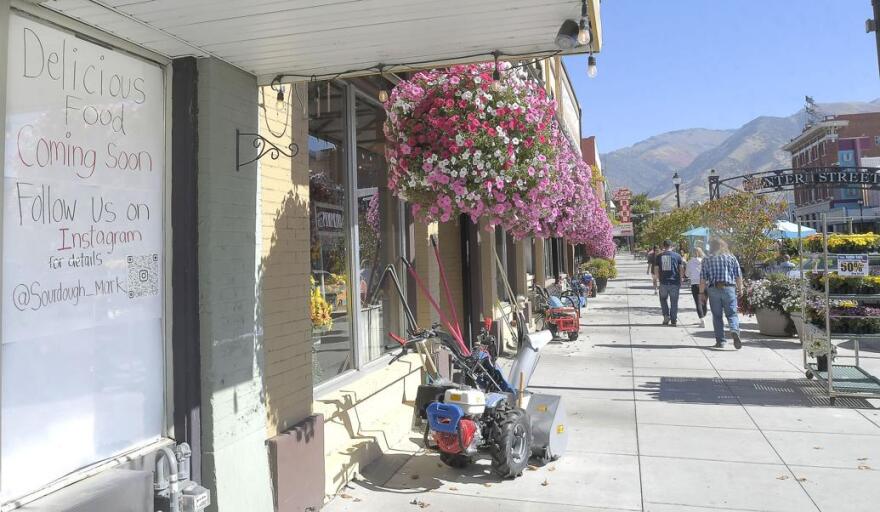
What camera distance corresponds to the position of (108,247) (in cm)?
297

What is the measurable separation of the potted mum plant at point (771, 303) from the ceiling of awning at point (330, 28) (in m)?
9.44

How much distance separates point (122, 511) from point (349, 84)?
4.14 metres

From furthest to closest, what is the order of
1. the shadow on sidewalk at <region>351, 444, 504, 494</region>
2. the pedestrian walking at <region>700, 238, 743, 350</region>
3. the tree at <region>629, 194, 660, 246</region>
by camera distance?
1. the tree at <region>629, 194, 660, 246</region>
2. the pedestrian walking at <region>700, 238, 743, 350</region>
3. the shadow on sidewalk at <region>351, 444, 504, 494</region>

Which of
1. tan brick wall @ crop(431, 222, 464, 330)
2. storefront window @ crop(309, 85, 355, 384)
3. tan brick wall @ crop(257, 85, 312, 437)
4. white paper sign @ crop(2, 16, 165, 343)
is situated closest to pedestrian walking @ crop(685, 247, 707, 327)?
tan brick wall @ crop(431, 222, 464, 330)

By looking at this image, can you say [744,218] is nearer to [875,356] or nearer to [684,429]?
[875,356]

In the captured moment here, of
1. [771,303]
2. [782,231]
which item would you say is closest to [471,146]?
[771,303]

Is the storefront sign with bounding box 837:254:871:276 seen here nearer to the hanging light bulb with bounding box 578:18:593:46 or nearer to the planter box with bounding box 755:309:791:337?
the planter box with bounding box 755:309:791:337

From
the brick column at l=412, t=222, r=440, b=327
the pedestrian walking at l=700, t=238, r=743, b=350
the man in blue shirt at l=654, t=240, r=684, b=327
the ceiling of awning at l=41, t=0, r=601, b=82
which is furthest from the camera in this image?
the man in blue shirt at l=654, t=240, r=684, b=327

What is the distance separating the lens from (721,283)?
1013 centimetres

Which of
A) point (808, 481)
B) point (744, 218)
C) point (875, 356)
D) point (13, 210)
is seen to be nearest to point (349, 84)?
point (13, 210)

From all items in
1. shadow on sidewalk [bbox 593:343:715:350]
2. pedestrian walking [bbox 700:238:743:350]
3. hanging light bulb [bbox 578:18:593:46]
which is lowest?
shadow on sidewalk [bbox 593:343:715:350]

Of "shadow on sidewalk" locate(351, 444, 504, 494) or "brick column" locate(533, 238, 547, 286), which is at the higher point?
"brick column" locate(533, 238, 547, 286)

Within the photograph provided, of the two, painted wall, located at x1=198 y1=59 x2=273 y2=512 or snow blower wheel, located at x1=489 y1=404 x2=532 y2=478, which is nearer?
painted wall, located at x1=198 y1=59 x2=273 y2=512

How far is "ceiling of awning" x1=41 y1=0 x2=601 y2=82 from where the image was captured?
9.25 feet
